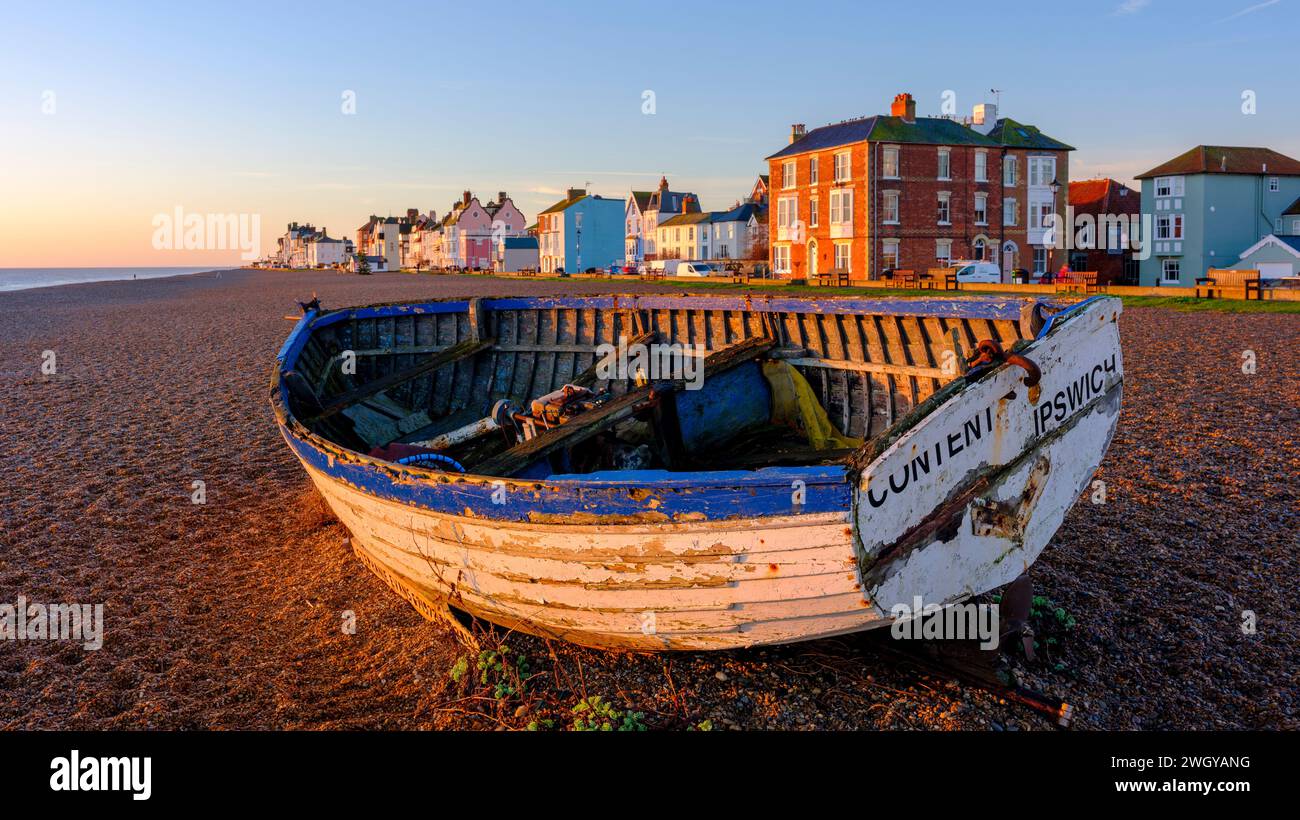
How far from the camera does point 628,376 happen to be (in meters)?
9.23

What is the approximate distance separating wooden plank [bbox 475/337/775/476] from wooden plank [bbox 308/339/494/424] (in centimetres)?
244

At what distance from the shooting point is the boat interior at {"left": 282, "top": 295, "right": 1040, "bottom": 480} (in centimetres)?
699

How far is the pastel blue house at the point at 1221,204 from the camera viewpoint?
54406 mm

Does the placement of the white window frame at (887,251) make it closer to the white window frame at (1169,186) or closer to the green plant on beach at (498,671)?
the white window frame at (1169,186)

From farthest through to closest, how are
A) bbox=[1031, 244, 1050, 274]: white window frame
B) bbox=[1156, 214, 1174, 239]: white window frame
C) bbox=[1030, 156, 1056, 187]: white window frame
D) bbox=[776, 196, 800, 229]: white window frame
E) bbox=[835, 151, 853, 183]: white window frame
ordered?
bbox=[1156, 214, 1174, 239]: white window frame → bbox=[776, 196, 800, 229]: white window frame → bbox=[1031, 244, 1050, 274]: white window frame → bbox=[1030, 156, 1056, 187]: white window frame → bbox=[835, 151, 853, 183]: white window frame

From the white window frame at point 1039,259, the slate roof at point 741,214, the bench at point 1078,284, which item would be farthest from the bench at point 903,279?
the slate roof at point 741,214

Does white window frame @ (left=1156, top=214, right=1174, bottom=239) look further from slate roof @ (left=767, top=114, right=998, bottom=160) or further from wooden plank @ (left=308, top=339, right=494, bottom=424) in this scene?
wooden plank @ (left=308, top=339, right=494, bottom=424)

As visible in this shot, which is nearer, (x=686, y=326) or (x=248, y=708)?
(x=248, y=708)

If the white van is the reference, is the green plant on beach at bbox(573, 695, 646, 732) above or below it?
below

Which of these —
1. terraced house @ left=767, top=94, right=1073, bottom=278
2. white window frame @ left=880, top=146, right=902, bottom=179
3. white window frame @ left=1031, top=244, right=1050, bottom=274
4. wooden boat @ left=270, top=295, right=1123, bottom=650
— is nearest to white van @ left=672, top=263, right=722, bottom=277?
terraced house @ left=767, top=94, right=1073, bottom=278

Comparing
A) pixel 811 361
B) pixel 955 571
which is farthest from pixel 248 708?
pixel 811 361
